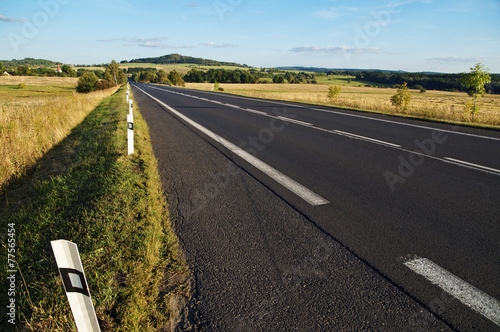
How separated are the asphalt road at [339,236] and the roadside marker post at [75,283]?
73 cm

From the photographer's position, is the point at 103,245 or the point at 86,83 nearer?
the point at 103,245

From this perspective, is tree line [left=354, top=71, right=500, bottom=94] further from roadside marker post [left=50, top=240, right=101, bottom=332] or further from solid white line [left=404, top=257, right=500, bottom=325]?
roadside marker post [left=50, top=240, right=101, bottom=332]

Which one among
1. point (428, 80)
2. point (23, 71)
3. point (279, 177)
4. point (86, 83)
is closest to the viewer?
point (279, 177)

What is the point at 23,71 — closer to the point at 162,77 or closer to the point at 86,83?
the point at 162,77

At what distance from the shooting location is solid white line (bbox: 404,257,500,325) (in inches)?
78.5

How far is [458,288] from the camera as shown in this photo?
219 centimetres

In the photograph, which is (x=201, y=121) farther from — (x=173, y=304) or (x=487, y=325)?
(x=487, y=325)

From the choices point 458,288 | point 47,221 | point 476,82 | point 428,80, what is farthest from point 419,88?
point 47,221

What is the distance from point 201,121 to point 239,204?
755cm

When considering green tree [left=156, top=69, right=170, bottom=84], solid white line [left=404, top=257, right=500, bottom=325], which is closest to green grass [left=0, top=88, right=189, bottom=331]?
solid white line [left=404, top=257, right=500, bottom=325]

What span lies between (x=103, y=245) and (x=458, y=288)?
3067mm

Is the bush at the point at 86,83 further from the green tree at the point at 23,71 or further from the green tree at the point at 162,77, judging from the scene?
the green tree at the point at 23,71

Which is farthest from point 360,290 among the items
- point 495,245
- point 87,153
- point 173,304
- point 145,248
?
point 87,153

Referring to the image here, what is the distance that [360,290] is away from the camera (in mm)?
2205
